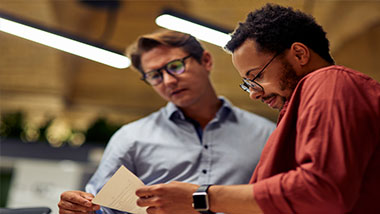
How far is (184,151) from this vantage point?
64.0 inches

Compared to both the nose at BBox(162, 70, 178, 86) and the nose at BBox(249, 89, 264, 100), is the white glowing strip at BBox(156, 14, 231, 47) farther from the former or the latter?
the nose at BBox(249, 89, 264, 100)

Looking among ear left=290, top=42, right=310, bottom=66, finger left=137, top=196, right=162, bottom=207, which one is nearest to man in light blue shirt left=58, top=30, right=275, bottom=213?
finger left=137, top=196, right=162, bottom=207

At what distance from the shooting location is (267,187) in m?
0.83

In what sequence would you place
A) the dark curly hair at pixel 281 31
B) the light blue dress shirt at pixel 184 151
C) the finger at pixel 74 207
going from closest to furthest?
the dark curly hair at pixel 281 31 < the finger at pixel 74 207 < the light blue dress shirt at pixel 184 151

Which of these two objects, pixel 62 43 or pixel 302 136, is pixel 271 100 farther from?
pixel 62 43

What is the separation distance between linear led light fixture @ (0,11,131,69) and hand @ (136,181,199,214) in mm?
1342

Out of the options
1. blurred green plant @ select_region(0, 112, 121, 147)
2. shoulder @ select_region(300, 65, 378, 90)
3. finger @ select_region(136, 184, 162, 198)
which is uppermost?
blurred green plant @ select_region(0, 112, 121, 147)

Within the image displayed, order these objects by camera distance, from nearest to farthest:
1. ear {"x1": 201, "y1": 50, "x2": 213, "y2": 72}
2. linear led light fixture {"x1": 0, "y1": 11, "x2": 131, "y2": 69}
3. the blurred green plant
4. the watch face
→ the watch face → ear {"x1": 201, "y1": 50, "x2": 213, "y2": 72} → linear led light fixture {"x1": 0, "y1": 11, "x2": 131, "y2": 69} → the blurred green plant

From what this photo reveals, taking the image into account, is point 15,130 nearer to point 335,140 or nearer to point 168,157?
point 168,157

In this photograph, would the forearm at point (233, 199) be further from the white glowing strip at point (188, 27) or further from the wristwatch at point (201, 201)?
the white glowing strip at point (188, 27)

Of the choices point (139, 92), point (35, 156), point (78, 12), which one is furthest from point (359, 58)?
point (35, 156)

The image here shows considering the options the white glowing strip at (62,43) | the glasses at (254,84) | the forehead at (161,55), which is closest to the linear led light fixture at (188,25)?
the forehead at (161,55)

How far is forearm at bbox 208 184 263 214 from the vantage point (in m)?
0.86

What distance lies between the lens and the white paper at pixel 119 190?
112cm
